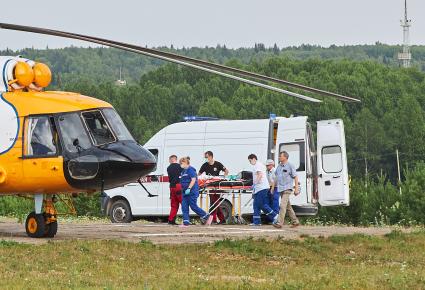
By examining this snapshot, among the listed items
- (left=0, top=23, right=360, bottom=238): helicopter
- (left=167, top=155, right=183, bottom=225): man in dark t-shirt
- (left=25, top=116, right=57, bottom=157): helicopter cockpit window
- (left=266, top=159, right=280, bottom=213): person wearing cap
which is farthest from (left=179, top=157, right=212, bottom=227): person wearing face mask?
(left=25, top=116, right=57, bottom=157): helicopter cockpit window

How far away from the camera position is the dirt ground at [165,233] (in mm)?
22250

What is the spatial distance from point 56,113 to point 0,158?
1.35 metres

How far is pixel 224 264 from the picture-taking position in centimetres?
1827

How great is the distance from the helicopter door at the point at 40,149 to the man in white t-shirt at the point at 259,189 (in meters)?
7.04

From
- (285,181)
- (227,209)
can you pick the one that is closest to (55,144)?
(285,181)

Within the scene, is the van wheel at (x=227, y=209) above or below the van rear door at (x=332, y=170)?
below

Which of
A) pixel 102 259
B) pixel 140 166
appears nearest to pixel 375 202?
pixel 140 166

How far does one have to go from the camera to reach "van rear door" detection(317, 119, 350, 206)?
3064 centimetres

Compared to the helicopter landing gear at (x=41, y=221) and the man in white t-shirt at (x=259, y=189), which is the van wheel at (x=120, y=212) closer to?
the man in white t-shirt at (x=259, y=189)

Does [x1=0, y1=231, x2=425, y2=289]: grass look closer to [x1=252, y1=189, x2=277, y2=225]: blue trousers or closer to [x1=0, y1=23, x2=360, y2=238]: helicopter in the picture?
[x1=0, y1=23, x2=360, y2=238]: helicopter

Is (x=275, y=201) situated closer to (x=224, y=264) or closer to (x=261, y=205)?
(x=261, y=205)

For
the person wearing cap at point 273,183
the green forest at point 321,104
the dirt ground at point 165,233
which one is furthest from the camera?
the green forest at point 321,104

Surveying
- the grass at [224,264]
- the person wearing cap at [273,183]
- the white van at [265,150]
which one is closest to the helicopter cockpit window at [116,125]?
the grass at [224,264]

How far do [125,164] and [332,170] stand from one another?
415 inches
